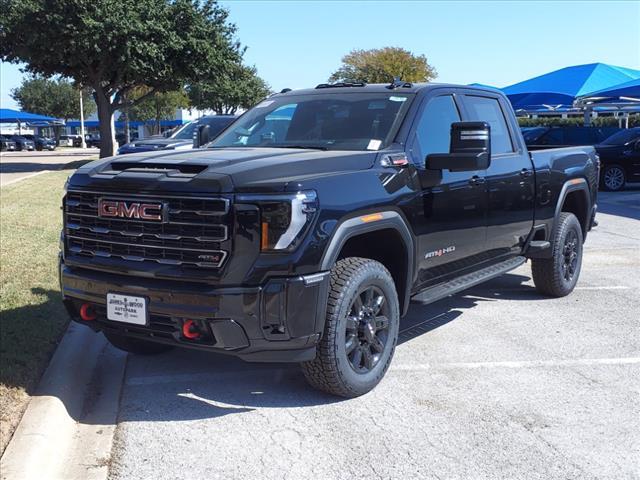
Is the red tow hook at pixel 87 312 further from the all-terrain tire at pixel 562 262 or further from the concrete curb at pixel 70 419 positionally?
the all-terrain tire at pixel 562 262

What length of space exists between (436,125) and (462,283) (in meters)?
1.20

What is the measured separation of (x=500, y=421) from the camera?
Answer: 421 cm

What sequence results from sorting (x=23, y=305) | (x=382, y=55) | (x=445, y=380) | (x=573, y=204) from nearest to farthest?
(x=445, y=380) → (x=23, y=305) → (x=573, y=204) → (x=382, y=55)

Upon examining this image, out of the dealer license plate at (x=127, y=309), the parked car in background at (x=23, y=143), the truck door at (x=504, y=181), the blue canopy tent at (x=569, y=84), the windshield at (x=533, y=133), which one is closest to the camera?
the dealer license plate at (x=127, y=309)

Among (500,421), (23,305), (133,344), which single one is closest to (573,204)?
(500,421)

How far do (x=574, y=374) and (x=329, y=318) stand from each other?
6.53ft

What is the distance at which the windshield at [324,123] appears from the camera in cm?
512

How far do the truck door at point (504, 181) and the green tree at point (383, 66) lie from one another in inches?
1993

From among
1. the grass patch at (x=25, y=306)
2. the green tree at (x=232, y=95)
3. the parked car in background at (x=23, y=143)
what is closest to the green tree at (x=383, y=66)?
the green tree at (x=232, y=95)

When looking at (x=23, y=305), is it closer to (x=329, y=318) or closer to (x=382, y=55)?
(x=329, y=318)

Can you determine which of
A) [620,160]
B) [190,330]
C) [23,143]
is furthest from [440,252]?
[23,143]

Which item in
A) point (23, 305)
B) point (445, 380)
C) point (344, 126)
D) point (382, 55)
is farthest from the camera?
point (382, 55)

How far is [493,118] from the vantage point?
639 centimetres

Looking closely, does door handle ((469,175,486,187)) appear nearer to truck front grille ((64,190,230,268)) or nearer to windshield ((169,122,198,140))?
truck front grille ((64,190,230,268))
